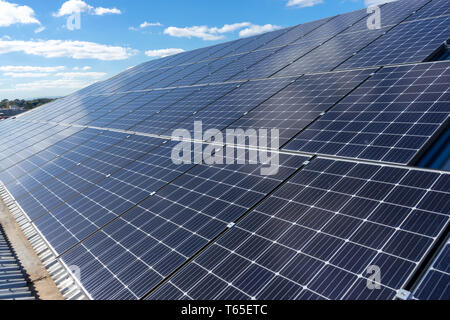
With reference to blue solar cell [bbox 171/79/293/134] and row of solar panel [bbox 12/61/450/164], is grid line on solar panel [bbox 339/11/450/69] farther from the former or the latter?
blue solar cell [bbox 171/79/293/134]

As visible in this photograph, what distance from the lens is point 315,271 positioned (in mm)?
6609

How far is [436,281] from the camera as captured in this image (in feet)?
17.9

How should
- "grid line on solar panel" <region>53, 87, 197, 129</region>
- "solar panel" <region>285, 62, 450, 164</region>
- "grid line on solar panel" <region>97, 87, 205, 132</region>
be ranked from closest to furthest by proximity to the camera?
1. "solar panel" <region>285, 62, 450, 164</region>
2. "grid line on solar panel" <region>97, 87, 205, 132</region>
3. "grid line on solar panel" <region>53, 87, 197, 129</region>

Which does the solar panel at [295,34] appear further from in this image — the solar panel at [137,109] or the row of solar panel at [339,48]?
the solar panel at [137,109]

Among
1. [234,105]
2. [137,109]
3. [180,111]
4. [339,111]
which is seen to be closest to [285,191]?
[339,111]

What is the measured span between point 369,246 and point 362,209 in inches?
47.7

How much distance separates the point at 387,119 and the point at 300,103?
14.7 ft

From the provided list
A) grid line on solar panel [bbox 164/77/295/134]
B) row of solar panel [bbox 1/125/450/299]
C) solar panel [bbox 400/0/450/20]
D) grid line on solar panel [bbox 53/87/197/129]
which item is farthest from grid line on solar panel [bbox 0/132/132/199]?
solar panel [bbox 400/0/450/20]

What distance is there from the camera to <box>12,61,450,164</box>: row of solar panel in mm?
9961

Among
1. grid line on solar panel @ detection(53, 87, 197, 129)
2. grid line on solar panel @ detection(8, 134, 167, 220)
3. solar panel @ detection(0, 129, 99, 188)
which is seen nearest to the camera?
grid line on solar panel @ detection(8, 134, 167, 220)

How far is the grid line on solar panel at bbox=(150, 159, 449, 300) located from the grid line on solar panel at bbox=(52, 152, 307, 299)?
65cm

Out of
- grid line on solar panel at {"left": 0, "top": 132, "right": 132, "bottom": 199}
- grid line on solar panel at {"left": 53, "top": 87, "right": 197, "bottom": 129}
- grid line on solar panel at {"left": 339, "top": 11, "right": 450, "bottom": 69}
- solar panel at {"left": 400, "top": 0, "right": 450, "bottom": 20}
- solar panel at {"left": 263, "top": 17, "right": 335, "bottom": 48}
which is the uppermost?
solar panel at {"left": 263, "top": 17, "right": 335, "bottom": 48}

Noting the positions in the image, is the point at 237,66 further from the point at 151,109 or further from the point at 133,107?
the point at 133,107

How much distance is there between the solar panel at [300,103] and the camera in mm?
13377
